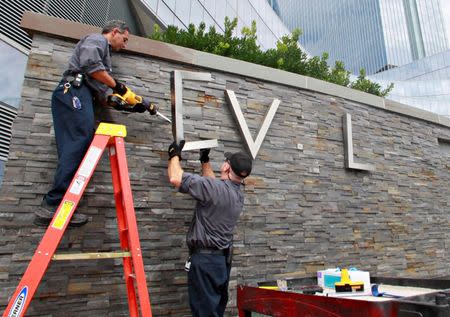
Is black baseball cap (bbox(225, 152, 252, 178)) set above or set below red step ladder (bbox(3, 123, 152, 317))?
above

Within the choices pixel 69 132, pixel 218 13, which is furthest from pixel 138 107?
pixel 218 13

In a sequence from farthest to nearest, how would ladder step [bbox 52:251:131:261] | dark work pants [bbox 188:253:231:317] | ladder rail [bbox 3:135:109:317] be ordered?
1. dark work pants [bbox 188:253:231:317]
2. ladder step [bbox 52:251:131:261]
3. ladder rail [bbox 3:135:109:317]

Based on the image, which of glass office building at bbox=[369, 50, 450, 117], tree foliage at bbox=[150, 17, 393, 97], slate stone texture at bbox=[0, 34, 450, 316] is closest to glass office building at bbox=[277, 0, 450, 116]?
glass office building at bbox=[369, 50, 450, 117]

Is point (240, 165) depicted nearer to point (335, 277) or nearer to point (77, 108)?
point (335, 277)

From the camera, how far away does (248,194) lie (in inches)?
137

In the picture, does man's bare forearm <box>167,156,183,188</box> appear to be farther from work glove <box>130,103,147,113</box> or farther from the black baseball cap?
work glove <box>130,103,147,113</box>

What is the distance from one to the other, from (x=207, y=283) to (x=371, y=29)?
88062mm

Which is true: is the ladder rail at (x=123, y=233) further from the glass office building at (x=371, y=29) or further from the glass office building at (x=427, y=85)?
the glass office building at (x=371, y=29)

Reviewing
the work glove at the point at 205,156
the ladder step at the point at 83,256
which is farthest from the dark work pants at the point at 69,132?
the work glove at the point at 205,156

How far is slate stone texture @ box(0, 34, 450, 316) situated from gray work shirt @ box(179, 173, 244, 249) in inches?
24.3

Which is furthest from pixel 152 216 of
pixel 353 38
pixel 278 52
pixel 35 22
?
pixel 353 38

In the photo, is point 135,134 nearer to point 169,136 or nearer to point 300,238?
point 169,136

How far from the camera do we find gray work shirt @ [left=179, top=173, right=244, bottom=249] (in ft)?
7.86

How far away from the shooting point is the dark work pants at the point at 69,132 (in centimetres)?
224
